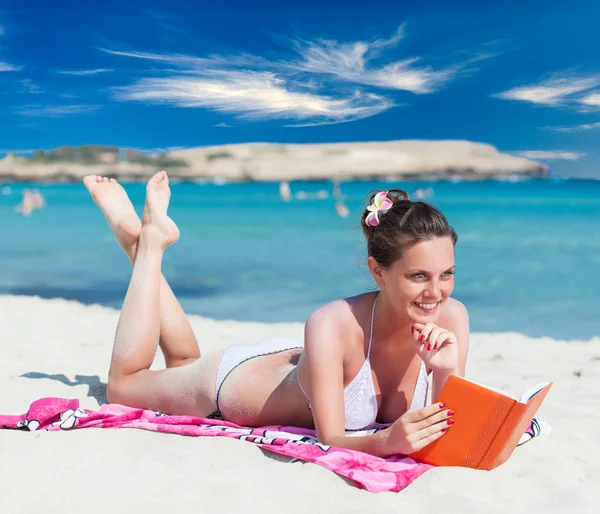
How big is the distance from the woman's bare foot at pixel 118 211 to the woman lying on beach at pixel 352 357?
0.07 meters

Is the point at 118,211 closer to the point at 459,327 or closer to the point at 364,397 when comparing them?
the point at 364,397


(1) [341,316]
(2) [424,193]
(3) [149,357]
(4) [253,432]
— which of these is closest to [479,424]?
(1) [341,316]

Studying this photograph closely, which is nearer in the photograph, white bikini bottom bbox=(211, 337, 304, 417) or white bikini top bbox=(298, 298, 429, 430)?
white bikini top bbox=(298, 298, 429, 430)

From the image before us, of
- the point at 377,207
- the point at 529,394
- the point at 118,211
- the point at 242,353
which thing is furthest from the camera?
the point at 118,211

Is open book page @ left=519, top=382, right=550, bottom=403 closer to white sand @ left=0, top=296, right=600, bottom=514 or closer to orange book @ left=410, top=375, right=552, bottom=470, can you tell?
orange book @ left=410, top=375, right=552, bottom=470

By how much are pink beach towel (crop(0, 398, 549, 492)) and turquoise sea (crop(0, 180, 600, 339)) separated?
0.81 m

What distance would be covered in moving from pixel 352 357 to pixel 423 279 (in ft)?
1.48

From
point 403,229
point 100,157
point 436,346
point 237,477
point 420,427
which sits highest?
point 100,157

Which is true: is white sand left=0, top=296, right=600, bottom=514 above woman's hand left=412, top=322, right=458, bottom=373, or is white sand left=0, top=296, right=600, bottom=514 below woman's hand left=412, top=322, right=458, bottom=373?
below

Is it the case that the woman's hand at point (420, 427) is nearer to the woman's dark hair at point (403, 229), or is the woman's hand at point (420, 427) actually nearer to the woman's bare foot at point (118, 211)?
the woman's dark hair at point (403, 229)

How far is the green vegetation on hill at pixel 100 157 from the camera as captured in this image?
32656 millimetres

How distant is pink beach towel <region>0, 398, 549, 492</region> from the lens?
8.49 feet

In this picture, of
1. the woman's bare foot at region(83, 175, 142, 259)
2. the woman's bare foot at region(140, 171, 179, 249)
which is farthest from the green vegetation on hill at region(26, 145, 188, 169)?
the woman's bare foot at region(140, 171, 179, 249)

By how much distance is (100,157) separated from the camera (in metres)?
33.1
